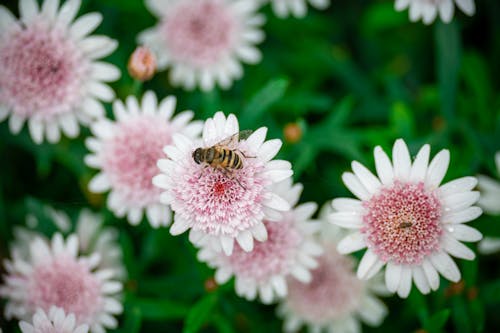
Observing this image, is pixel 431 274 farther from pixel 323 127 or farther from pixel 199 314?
pixel 323 127

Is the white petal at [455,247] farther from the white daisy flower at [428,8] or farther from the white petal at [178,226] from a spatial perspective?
the white daisy flower at [428,8]

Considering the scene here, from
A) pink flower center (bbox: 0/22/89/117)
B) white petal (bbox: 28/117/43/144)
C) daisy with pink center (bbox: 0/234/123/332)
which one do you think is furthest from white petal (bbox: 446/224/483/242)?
white petal (bbox: 28/117/43/144)

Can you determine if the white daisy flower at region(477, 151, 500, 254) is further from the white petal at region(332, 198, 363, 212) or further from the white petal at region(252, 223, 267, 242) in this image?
the white petal at region(252, 223, 267, 242)

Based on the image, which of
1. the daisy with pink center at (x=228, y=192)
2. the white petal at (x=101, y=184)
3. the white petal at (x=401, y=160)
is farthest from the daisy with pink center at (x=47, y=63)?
the white petal at (x=401, y=160)

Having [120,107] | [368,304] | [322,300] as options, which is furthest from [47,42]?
[368,304]

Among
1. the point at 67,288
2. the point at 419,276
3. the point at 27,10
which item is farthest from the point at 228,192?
the point at 27,10

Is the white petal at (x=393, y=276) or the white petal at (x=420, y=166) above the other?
the white petal at (x=420, y=166)

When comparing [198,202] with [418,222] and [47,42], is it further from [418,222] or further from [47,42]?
[47,42]
